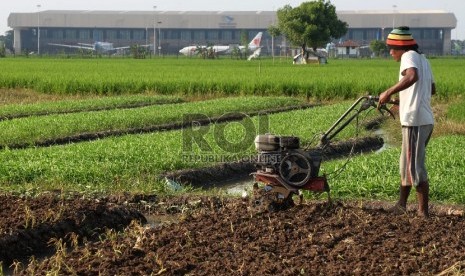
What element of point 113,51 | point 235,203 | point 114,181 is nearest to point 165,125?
point 114,181

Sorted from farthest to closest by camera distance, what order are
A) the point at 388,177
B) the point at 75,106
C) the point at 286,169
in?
1. the point at 75,106
2. the point at 388,177
3. the point at 286,169

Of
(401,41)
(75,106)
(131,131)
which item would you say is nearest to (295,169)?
(401,41)

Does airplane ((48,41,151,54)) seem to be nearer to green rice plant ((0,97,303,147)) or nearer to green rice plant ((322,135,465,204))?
green rice plant ((0,97,303,147))

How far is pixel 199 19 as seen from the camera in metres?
111

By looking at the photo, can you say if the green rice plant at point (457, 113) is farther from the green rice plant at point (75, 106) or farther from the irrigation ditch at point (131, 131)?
the green rice plant at point (75, 106)

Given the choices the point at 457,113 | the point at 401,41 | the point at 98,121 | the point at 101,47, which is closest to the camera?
the point at 401,41

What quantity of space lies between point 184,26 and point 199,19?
214 cm

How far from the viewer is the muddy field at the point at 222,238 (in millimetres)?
5875

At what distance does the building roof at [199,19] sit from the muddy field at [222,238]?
333 ft

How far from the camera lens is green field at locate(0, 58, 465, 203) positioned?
951cm

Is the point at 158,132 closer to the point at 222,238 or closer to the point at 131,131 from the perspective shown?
the point at 131,131


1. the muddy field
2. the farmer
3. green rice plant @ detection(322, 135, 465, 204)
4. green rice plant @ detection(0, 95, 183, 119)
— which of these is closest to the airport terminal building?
green rice plant @ detection(0, 95, 183, 119)

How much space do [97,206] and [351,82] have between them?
20776mm

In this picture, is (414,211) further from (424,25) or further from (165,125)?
(424,25)
